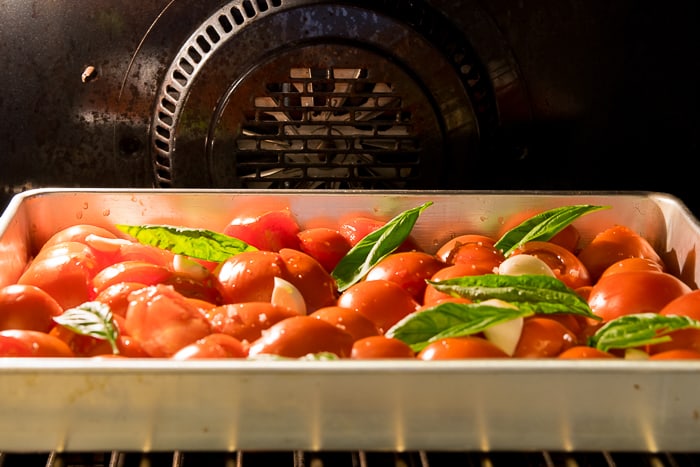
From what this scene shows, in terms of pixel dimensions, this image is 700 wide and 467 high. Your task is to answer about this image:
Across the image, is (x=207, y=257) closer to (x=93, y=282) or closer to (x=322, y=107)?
(x=93, y=282)

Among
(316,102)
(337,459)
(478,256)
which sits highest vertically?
(316,102)

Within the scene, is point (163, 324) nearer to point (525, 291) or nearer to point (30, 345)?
point (30, 345)

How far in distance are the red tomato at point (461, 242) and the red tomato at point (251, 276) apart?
25 centimetres

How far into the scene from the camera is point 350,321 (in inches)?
41.1

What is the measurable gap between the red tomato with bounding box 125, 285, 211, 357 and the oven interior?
1.54 ft

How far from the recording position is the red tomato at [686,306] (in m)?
1.07

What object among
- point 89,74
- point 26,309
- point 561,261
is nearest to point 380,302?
point 561,261

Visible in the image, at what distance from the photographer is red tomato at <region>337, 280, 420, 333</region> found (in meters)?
1.12

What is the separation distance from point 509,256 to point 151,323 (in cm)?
53

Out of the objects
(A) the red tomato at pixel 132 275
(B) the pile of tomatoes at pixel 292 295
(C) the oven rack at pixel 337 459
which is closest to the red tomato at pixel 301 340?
(B) the pile of tomatoes at pixel 292 295

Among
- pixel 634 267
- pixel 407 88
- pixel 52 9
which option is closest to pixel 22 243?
pixel 52 9

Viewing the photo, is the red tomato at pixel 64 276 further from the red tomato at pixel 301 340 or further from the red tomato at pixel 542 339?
the red tomato at pixel 542 339

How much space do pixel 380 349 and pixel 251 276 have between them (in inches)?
10.8

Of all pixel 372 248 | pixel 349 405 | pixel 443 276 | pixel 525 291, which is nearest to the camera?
pixel 349 405
